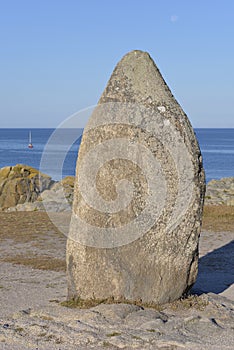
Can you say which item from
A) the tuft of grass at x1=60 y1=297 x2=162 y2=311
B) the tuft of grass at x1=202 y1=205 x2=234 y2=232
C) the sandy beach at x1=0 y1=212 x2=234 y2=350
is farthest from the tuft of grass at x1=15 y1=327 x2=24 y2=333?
the tuft of grass at x1=202 y1=205 x2=234 y2=232

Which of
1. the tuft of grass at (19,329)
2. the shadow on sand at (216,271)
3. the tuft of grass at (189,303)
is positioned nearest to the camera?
the tuft of grass at (19,329)

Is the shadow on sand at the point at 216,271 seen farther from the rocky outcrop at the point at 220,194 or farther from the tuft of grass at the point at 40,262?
the rocky outcrop at the point at 220,194

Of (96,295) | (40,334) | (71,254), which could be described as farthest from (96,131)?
(40,334)

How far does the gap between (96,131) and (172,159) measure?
1287mm

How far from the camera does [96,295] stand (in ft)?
29.0

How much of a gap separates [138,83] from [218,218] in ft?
42.2

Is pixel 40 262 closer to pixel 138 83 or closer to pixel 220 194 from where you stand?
pixel 138 83

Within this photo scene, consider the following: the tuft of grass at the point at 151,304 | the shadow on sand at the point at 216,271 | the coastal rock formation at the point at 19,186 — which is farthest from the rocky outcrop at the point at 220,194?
the tuft of grass at the point at 151,304

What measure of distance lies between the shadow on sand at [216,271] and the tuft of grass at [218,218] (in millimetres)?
2644

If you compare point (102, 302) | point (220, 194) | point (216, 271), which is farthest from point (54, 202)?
point (102, 302)

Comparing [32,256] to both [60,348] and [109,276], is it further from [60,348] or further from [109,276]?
[60,348]

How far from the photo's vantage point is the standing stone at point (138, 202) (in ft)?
28.6

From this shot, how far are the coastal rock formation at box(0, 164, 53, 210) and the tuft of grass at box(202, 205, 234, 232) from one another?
507 inches

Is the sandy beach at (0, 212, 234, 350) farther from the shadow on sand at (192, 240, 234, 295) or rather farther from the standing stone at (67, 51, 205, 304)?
the standing stone at (67, 51, 205, 304)
